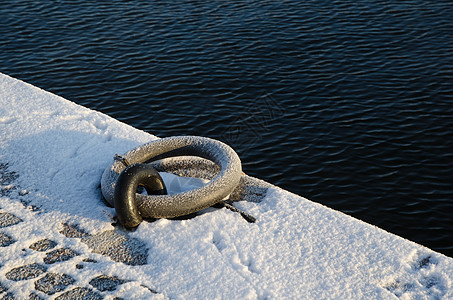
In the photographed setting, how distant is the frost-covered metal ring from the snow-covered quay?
6.3 inches

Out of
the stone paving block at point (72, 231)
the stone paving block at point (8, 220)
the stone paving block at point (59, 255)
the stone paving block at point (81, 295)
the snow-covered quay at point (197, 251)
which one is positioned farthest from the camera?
the stone paving block at point (8, 220)

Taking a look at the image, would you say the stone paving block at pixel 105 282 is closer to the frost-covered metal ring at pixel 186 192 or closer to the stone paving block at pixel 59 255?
the stone paving block at pixel 59 255

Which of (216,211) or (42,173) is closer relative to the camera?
(216,211)

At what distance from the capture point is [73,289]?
4.82 meters

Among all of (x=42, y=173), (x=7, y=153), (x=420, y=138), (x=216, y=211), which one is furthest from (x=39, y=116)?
(x=420, y=138)

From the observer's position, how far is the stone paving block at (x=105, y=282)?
483cm

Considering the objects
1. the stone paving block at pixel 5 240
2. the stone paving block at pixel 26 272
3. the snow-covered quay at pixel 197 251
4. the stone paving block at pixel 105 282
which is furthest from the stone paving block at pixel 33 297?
the stone paving block at pixel 5 240

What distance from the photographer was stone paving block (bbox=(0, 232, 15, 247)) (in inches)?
214

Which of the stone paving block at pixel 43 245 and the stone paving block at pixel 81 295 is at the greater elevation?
the stone paving block at pixel 43 245

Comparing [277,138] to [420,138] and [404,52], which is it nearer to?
[420,138]

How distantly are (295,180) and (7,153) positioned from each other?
Result: 4.22 meters

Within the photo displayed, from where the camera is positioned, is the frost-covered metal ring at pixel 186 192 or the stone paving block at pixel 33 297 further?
the frost-covered metal ring at pixel 186 192

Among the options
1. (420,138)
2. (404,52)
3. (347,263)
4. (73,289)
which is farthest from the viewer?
(404,52)

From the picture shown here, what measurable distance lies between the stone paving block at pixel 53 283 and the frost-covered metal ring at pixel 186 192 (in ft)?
3.47
